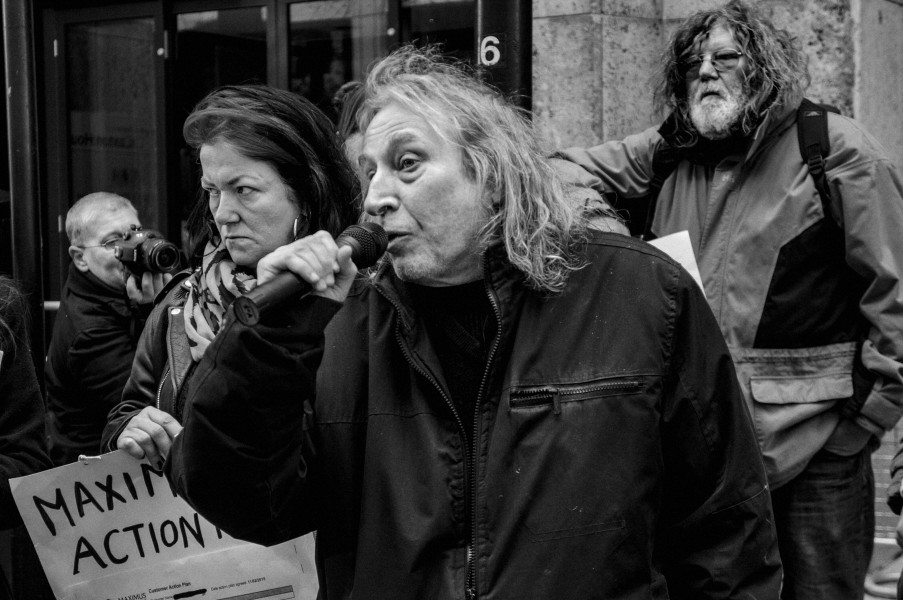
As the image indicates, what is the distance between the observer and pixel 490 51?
3004 millimetres

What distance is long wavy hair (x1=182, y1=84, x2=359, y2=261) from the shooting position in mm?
2824

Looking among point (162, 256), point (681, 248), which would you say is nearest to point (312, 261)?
point (681, 248)

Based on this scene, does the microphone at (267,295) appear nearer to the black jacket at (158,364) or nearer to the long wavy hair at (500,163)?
the long wavy hair at (500,163)

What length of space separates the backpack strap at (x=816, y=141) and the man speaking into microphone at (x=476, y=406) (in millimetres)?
1375

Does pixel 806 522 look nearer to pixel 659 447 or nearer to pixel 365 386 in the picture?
pixel 659 447

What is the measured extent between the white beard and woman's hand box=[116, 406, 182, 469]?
6.04ft

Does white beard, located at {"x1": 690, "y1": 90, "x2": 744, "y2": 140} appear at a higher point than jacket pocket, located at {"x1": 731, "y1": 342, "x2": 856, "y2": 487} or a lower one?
higher

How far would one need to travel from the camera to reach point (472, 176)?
2.32m

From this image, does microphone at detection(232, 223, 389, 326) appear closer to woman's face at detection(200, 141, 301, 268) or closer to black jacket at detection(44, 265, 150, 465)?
woman's face at detection(200, 141, 301, 268)

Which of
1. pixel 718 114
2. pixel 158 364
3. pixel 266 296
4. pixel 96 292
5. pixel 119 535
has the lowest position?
pixel 119 535

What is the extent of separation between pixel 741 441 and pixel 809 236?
4.64 feet

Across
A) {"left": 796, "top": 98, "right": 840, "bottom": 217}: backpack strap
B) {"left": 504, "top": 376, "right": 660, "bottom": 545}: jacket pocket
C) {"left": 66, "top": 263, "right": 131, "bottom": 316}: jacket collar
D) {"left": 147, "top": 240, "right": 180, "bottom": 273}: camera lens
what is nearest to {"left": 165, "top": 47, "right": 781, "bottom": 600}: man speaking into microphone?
{"left": 504, "top": 376, "right": 660, "bottom": 545}: jacket pocket

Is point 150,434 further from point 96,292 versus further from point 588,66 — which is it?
point 588,66

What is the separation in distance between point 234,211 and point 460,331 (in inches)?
31.5
